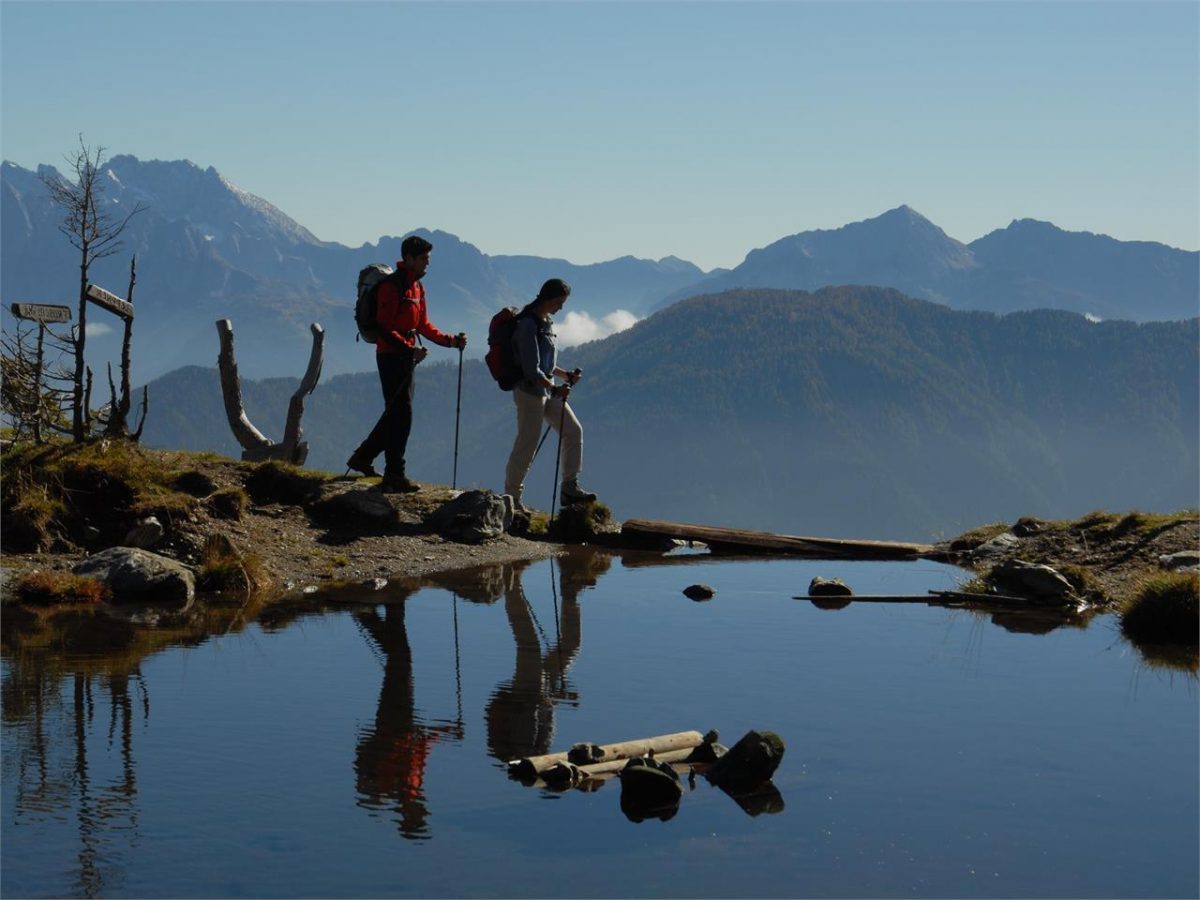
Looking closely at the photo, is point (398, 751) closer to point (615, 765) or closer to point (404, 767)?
point (404, 767)

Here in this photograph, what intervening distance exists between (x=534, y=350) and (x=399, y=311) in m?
1.81

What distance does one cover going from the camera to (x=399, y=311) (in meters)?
19.9

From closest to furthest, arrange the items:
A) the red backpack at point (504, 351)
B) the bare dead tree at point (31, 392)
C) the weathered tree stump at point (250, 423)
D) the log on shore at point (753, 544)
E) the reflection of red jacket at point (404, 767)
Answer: the reflection of red jacket at point (404, 767) < the bare dead tree at point (31, 392) < the red backpack at point (504, 351) < the log on shore at point (753, 544) < the weathered tree stump at point (250, 423)

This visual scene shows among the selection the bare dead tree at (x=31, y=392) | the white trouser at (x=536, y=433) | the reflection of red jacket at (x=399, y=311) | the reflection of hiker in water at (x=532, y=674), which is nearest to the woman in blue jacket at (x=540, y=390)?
the white trouser at (x=536, y=433)

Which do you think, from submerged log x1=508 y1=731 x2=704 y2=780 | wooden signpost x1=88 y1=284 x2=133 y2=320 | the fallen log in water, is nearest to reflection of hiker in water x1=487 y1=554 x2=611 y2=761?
submerged log x1=508 y1=731 x2=704 y2=780

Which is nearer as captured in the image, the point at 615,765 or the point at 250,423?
the point at 615,765

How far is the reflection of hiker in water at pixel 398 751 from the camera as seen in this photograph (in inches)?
324

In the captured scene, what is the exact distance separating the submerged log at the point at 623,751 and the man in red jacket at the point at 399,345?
10.8 meters

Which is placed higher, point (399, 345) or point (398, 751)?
point (399, 345)

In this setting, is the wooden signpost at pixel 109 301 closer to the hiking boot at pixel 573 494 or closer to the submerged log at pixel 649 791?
the hiking boot at pixel 573 494

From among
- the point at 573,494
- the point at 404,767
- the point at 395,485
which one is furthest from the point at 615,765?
the point at 573,494

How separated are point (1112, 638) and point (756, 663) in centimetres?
381

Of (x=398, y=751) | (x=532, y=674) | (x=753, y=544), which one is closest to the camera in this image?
(x=398, y=751)

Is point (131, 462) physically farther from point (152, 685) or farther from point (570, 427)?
point (152, 685)
